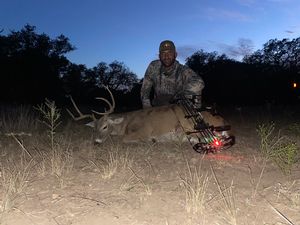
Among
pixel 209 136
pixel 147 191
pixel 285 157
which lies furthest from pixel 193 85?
pixel 147 191

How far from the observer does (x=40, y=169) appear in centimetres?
511

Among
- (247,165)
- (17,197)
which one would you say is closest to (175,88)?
(247,165)

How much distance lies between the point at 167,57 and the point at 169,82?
→ 0.49m

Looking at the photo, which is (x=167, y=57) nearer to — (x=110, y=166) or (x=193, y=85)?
(x=193, y=85)

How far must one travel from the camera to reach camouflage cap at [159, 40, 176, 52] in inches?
341

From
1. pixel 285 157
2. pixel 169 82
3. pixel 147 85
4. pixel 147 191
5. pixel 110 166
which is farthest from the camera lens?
pixel 147 85

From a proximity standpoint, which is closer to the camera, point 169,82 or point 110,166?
point 110,166

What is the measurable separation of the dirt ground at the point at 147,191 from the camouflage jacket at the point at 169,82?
2.37 metres

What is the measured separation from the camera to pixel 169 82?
352 inches

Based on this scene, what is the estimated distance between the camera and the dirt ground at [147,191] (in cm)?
364

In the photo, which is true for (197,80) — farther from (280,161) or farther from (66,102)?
(66,102)

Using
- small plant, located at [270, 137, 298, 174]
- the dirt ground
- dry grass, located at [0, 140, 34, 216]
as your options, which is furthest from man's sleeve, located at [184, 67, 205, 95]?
dry grass, located at [0, 140, 34, 216]

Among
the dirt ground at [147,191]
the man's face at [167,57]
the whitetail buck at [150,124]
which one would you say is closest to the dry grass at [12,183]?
the dirt ground at [147,191]

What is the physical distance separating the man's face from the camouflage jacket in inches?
5.3
